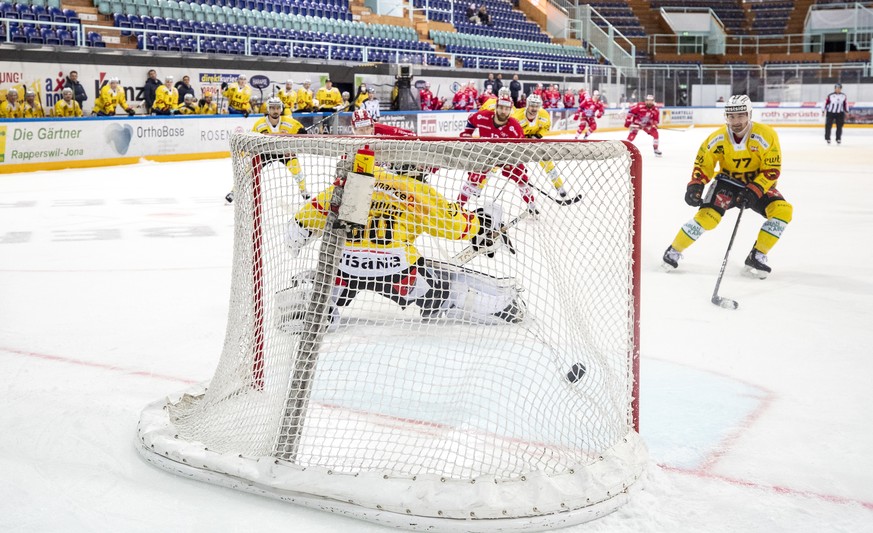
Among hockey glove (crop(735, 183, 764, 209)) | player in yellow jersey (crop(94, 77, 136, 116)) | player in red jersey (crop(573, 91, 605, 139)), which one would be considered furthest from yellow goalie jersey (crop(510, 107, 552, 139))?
player in red jersey (crop(573, 91, 605, 139))

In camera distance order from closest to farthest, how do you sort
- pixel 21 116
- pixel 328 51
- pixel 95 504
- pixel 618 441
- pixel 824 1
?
1. pixel 95 504
2. pixel 618 441
3. pixel 21 116
4. pixel 328 51
5. pixel 824 1

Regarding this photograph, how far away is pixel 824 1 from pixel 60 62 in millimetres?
31448

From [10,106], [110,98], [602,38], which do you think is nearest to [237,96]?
[110,98]

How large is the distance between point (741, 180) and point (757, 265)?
0.58m

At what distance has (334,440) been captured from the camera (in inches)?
108

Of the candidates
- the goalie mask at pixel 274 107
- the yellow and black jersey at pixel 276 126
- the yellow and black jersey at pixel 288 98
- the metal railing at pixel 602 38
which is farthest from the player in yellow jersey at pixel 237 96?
the metal railing at pixel 602 38

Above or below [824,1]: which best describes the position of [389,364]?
below

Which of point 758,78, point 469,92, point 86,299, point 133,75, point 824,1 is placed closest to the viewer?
point 86,299

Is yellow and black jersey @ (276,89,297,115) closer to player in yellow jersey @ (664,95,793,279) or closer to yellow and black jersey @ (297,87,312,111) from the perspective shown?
yellow and black jersey @ (297,87,312,111)

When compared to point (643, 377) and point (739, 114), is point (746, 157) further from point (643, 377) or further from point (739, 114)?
point (643, 377)

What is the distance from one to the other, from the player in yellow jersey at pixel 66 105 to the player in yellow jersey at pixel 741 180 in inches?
446

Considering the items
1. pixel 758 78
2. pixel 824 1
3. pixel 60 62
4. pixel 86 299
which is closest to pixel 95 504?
pixel 86 299

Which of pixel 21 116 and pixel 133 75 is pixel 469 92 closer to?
pixel 133 75

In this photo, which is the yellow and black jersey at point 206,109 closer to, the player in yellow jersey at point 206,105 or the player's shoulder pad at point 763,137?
the player in yellow jersey at point 206,105
